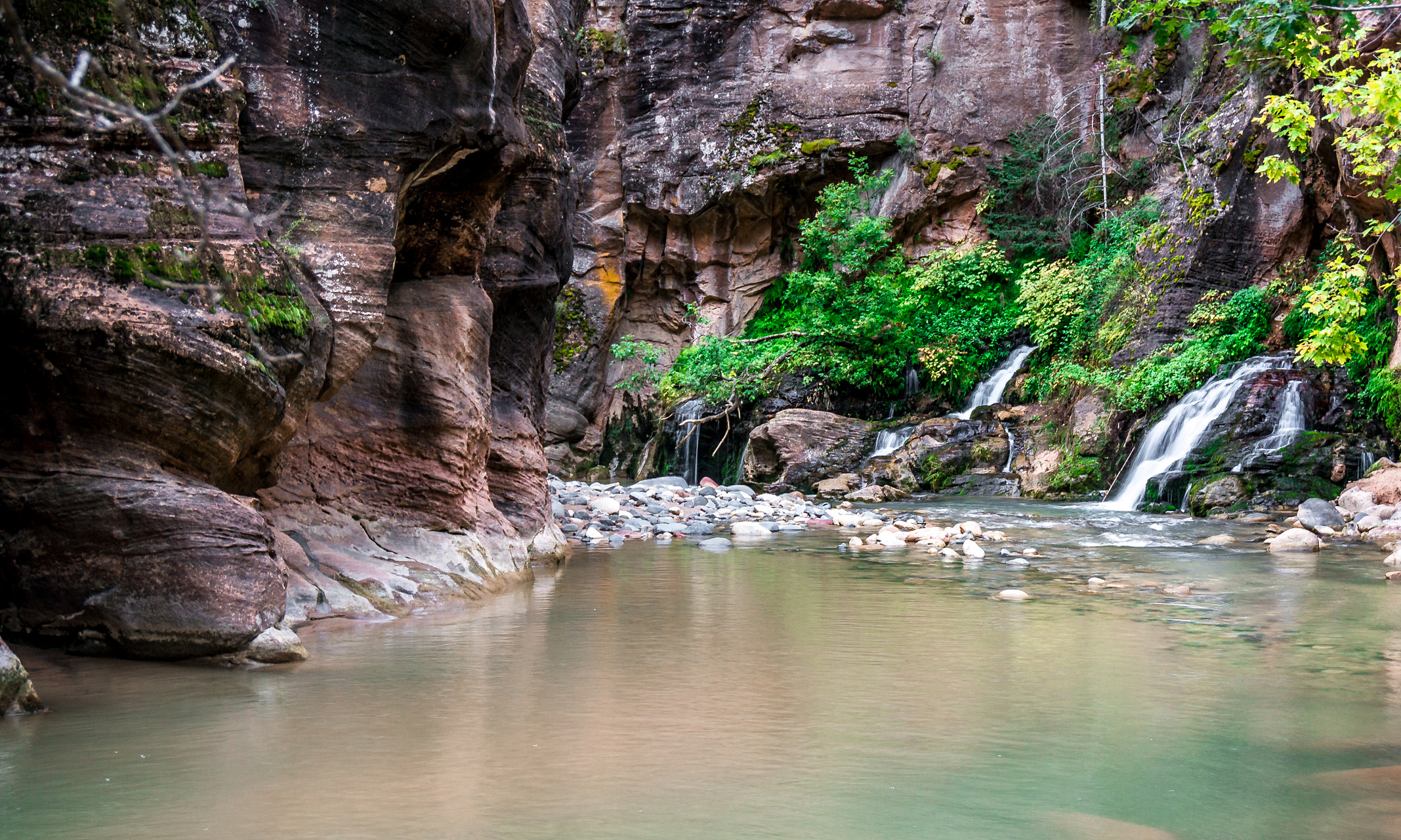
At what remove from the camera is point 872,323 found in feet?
70.8

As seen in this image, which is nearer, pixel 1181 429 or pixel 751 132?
pixel 1181 429

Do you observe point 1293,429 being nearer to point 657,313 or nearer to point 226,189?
point 226,189

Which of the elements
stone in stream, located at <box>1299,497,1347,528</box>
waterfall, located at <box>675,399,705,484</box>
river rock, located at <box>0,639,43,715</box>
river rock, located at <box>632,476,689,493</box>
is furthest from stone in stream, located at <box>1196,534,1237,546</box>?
waterfall, located at <box>675,399,705,484</box>

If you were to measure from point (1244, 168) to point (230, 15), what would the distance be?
50.2ft

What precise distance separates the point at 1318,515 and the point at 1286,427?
2.79 meters

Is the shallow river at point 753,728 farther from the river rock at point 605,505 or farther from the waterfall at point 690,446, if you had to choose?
the waterfall at point 690,446

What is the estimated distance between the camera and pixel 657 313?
27.7 meters

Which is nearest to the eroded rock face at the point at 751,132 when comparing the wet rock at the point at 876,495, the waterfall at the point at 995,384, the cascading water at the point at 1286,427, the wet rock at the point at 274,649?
the waterfall at the point at 995,384

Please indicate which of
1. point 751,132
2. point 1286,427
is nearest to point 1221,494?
point 1286,427

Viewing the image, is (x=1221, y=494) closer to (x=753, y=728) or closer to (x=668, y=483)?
(x=668, y=483)

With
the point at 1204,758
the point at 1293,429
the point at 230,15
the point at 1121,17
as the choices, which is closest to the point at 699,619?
the point at 1204,758

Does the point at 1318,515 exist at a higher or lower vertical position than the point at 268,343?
lower

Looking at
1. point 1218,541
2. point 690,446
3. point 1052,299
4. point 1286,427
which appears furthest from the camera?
point 690,446

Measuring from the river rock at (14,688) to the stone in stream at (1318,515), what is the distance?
1123cm
